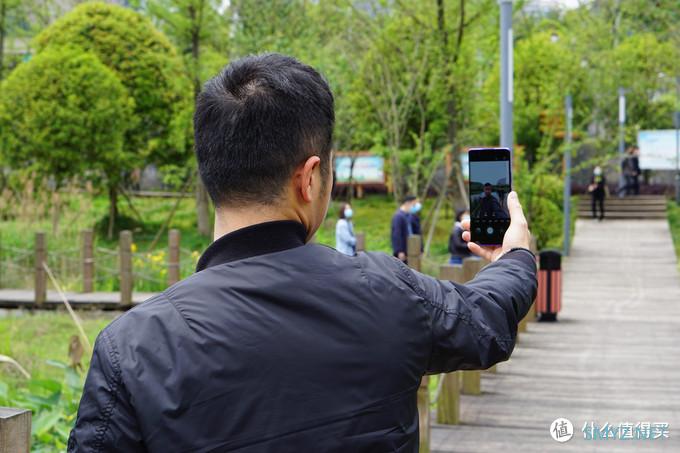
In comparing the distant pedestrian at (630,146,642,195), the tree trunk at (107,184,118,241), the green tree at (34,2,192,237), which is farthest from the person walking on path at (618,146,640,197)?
the tree trunk at (107,184,118,241)

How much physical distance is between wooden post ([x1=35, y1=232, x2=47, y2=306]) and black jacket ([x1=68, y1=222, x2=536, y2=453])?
13.2 m

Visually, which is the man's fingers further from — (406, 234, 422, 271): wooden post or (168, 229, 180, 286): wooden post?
(168, 229, 180, 286): wooden post

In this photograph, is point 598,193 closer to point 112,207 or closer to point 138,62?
point 138,62

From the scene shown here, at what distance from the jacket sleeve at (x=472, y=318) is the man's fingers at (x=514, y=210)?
24 cm

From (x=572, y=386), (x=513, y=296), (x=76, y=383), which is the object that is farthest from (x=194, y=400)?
(x=572, y=386)

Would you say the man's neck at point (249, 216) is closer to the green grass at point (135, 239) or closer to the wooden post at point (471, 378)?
the wooden post at point (471, 378)

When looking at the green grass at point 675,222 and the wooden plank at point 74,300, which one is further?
the green grass at point 675,222

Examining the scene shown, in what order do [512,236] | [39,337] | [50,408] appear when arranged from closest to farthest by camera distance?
1. [512,236]
2. [50,408]
3. [39,337]

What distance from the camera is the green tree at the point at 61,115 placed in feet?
63.4

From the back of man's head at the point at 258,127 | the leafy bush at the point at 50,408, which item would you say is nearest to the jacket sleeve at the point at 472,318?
the back of man's head at the point at 258,127

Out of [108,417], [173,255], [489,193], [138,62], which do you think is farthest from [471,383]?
[138,62]

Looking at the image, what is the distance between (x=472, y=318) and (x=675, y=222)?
24.7 metres

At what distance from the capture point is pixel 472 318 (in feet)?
6.20

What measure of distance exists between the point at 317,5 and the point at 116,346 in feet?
93.7
